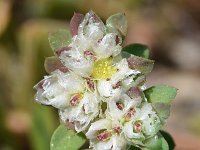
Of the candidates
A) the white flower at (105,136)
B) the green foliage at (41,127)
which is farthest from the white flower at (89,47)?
the green foliage at (41,127)

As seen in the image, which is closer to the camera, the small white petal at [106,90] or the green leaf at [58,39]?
the small white petal at [106,90]

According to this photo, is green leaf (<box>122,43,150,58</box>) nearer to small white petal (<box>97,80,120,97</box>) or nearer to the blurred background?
small white petal (<box>97,80,120,97</box>)

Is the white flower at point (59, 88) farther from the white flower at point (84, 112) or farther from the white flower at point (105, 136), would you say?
the white flower at point (105, 136)

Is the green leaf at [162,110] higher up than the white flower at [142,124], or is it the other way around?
the green leaf at [162,110]

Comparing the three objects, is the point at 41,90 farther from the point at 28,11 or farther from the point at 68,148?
the point at 28,11

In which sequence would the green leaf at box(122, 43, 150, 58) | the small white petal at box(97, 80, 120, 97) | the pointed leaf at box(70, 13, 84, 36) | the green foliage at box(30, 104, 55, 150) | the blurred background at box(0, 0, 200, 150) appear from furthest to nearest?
the blurred background at box(0, 0, 200, 150) → the green foliage at box(30, 104, 55, 150) → the green leaf at box(122, 43, 150, 58) → the pointed leaf at box(70, 13, 84, 36) → the small white petal at box(97, 80, 120, 97)

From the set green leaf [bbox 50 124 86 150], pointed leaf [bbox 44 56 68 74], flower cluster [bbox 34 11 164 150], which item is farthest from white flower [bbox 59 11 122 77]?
green leaf [bbox 50 124 86 150]
